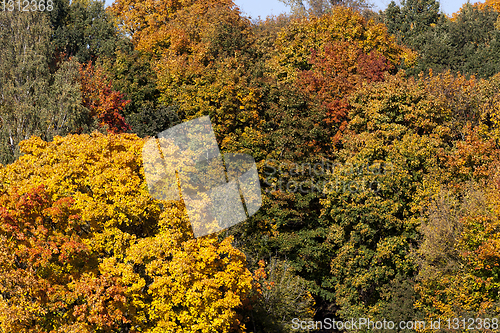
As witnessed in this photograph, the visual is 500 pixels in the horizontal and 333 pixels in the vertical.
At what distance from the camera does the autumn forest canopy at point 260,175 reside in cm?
2536

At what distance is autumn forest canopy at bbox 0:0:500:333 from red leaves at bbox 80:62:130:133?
0.25 m

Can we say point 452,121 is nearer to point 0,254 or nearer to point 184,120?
point 184,120

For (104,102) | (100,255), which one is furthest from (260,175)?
(100,255)

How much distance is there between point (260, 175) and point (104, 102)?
15451mm

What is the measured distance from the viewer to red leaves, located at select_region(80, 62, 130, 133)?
158 feet

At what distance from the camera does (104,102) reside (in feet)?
160

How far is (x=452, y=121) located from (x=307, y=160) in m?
10.7

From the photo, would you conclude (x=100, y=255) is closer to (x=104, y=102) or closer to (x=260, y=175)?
(x=260, y=175)

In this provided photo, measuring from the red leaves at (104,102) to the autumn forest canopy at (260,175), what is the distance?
25cm

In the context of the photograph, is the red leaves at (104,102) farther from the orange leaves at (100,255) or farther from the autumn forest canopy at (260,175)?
the orange leaves at (100,255)

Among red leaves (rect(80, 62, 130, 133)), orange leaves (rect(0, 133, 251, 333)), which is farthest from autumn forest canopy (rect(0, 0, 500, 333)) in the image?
red leaves (rect(80, 62, 130, 133))

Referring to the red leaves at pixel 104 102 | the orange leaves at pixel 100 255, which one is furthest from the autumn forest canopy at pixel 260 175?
the red leaves at pixel 104 102

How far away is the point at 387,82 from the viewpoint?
44.1 metres

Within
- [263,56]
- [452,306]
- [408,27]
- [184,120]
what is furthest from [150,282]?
[408,27]
